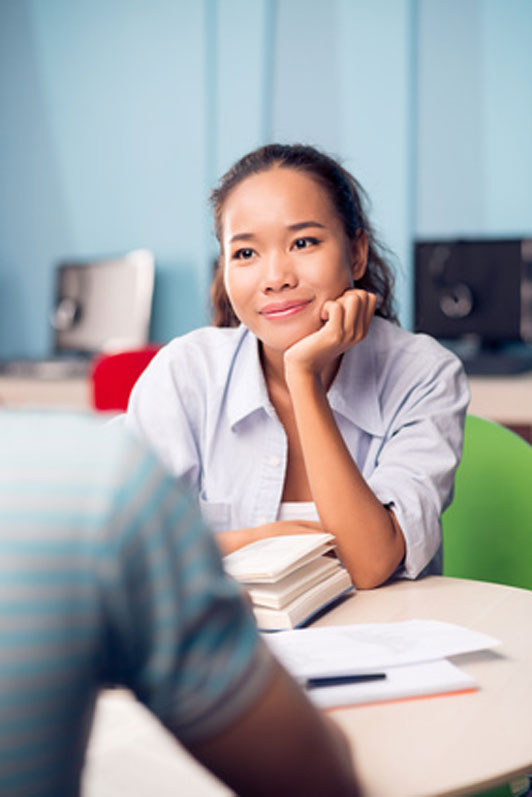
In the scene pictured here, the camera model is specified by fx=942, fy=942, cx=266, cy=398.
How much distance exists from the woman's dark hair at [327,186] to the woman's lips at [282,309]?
17 centimetres

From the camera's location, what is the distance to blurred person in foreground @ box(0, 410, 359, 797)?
432 mm

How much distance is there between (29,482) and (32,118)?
4662 mm

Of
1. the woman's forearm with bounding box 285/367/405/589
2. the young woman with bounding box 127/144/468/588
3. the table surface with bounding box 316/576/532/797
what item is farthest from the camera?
the young woman with bounding box 127/144/468/588

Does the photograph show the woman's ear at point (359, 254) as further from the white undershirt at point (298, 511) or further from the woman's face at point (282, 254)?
the white undershirt at point (298, 511)

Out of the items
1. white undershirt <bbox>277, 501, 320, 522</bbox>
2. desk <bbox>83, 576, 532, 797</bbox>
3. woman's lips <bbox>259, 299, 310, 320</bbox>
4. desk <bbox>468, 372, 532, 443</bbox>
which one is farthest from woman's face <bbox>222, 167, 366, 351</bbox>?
desk <bbox>468, 372, 532, 443</bbox>

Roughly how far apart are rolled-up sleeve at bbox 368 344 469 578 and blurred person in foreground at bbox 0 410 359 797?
92cm

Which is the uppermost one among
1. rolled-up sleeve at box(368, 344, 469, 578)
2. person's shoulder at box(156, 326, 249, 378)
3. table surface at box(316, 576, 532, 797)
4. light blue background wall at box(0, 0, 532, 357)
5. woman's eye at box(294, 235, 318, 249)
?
light blue background wall at box(0, 0, 532, 357)

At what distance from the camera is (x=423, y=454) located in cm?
146

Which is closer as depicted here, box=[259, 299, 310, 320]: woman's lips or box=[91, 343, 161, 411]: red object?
box=[259, 299, 310, 320]: woman's lips

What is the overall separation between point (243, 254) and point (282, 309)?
0.12 m

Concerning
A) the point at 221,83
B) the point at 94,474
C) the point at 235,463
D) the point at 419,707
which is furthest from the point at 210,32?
the point at 94,474

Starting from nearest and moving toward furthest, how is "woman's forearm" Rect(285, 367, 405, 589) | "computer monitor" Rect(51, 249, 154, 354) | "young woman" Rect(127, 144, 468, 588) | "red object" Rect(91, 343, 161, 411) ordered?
1. "woman's forearm" Rect(285, 367, 405, 589)
2. "young woman" Rect(127, 144, 468, 588)
3. "red object" Rect(91, 343, 161, 411)
4. "computer monitor" Rect(51, 249, 154, 354)

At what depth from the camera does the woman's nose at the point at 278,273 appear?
1532mm

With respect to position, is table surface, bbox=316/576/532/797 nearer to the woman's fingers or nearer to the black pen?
the black pen
